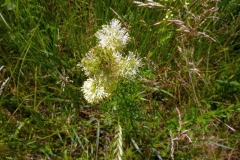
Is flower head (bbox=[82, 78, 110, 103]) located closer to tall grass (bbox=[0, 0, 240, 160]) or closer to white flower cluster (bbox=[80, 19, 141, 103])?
white flower cluster (bbox=[80, 19, 141, 103])

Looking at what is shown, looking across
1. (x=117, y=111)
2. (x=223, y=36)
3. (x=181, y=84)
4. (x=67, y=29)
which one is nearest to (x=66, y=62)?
(x=67, y=29)

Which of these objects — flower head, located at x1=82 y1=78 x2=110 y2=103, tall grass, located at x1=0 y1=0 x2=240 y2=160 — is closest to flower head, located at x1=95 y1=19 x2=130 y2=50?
flower head, located at x1=82 y1=78 x2=110 y2=103

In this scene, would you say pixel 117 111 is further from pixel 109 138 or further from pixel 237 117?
pixel 237 117

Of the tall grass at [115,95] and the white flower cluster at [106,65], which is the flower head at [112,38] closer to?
the white flower cluster at [106,65]

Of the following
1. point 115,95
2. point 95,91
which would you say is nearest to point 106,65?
point 95,91

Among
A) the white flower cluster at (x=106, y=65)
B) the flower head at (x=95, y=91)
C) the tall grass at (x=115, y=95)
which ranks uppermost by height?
the white flower cluster at (x=106, y=65)

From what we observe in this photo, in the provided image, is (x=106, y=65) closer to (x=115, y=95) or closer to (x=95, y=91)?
(x=95, y=91)

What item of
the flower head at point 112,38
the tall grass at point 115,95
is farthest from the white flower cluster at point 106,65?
the tall grass at point 115,95
